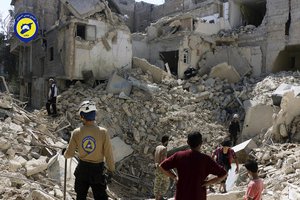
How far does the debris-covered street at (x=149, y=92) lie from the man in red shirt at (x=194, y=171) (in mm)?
1347

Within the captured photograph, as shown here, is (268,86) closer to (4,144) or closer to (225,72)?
(225,72)

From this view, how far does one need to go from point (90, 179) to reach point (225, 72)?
14254mm

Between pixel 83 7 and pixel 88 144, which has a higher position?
pixel 83 7

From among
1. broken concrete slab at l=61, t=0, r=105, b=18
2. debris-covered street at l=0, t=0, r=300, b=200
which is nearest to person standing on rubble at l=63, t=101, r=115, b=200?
debris-covered street at l=0, t=0, r=300, b=200

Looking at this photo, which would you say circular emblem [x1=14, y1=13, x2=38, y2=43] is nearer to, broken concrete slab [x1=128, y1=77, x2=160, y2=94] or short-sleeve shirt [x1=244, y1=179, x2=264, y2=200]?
broken concrete slab [x1=128, y1=77, x2=160, y2=94]

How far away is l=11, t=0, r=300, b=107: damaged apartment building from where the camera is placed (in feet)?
47.0

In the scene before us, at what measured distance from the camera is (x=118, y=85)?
13.3 metres

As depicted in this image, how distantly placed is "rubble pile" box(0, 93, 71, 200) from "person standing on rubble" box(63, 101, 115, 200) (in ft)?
3.36

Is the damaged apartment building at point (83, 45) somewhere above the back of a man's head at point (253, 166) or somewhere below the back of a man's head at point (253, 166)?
above

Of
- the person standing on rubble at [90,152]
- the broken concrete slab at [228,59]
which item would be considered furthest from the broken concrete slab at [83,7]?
the person standing on rubble at [90,152]

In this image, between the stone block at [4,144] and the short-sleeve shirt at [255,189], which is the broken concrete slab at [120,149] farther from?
the short-sleeve shirt at [255,189]

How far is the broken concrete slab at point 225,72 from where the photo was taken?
16.6 meters

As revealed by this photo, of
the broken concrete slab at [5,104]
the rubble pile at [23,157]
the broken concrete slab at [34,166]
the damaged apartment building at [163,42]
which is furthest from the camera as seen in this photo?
the damaged apartment building at [163,42]

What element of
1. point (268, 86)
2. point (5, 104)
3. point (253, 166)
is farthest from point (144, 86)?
point (253, 166)
